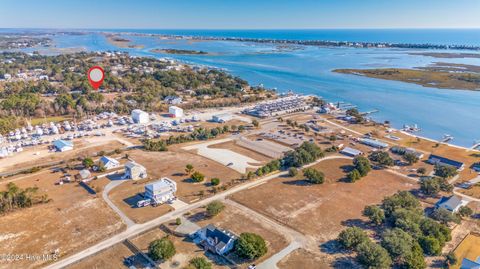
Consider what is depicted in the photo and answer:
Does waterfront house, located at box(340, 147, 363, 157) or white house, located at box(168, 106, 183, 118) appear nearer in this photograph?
waterfront house, located at box(340, 147, 363, 157)

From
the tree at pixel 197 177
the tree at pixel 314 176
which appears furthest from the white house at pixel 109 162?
the tree at pixel 314 176

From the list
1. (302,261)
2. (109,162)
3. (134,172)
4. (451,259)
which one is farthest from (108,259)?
(451,259)

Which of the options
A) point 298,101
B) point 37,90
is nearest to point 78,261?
point 298,101

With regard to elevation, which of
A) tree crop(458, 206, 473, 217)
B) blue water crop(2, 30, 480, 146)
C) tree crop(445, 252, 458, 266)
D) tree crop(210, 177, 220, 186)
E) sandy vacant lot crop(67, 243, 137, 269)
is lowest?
sandy vacant lot crop(67, 243, 137, 269)

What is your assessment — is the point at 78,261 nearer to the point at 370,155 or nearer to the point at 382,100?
the point at 370,155

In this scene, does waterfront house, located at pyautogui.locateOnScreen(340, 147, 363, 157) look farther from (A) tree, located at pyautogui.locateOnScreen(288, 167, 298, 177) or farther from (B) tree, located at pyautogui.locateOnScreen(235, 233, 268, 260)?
(B) tree, located at pyautogui.locateOnScreen(235, 233, 268, 260)

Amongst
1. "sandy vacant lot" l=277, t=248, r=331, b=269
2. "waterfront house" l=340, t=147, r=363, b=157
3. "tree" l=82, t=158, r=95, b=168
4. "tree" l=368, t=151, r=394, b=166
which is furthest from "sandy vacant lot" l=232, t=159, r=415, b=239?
"tree" l=82, t=158, r=95, b=168

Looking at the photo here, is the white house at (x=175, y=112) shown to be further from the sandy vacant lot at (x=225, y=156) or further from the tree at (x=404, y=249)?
the tree at (x=404, y=249)
